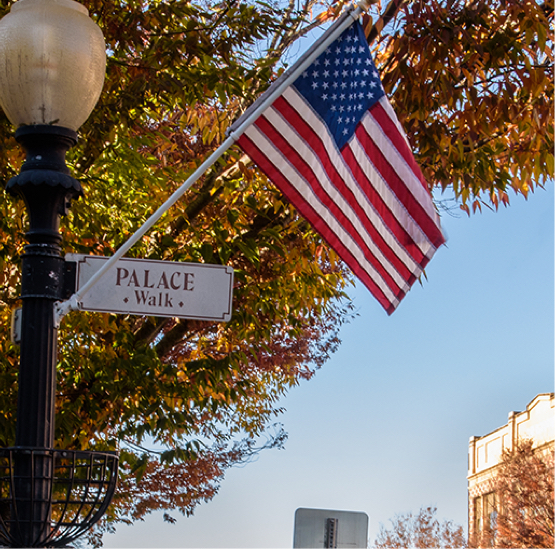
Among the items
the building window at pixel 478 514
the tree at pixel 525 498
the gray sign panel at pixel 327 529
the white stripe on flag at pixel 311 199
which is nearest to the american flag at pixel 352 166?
the white stripe on flag at pixel 311 199

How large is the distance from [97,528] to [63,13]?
1313 centimetres

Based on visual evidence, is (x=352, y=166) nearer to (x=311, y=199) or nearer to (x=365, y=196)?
(x=365, y=196)

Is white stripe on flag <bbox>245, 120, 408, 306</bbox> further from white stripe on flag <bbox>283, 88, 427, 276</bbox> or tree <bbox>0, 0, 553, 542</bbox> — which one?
tree <bbox>0, 0, 553, 542</bbox>

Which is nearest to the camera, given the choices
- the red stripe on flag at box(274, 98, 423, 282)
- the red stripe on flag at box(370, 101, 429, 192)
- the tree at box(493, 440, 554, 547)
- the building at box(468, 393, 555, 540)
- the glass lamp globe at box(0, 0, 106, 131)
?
the glass lamp globe at box(0, 0, 106, 131)

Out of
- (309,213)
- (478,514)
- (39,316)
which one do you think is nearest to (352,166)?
(309,213)

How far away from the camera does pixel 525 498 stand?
33656mm

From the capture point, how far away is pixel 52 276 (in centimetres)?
337

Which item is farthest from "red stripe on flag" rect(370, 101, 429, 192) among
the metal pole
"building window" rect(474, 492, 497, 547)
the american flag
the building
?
"building window" rect(474, 492, 497, 547)

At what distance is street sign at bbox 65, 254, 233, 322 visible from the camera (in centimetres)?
354

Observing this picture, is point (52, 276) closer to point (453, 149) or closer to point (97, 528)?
point (453, 149)

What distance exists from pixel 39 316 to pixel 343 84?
7.29ft

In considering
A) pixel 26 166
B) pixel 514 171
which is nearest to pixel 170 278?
pixel 26 166

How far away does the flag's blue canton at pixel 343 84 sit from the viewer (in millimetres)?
4332

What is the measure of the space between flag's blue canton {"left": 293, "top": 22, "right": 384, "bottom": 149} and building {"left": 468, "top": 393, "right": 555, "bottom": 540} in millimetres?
33818
